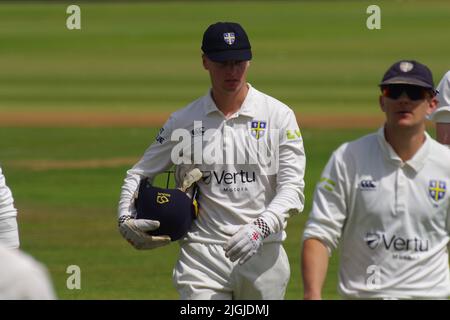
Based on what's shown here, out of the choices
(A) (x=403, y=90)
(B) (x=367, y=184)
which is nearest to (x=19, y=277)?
(B) (x=367, y=184)

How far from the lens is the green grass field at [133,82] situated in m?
16.6

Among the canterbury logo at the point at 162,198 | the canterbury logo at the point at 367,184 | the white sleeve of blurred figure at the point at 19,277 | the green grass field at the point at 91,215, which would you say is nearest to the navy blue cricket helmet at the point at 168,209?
the canterbury logo at the point at 162,198

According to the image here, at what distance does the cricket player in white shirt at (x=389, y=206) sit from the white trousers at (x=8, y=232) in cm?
216

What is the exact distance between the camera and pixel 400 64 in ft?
20.4

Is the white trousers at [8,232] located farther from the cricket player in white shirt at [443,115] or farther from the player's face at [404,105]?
the cricket player in white shirt at [443,115]

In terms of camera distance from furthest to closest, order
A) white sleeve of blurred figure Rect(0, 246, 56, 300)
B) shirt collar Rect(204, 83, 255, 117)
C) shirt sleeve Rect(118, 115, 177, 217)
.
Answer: shirt sleeve Rect(118, 115, 177, 217), shirt collar Rect(204, 83, 255, 117), white sleeve of blurred figure Rect(0, 246, 56, 300)

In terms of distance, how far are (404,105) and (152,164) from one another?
8.93ft

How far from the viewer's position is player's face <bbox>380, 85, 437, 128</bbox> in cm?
605

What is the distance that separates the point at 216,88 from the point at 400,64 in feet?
6.91

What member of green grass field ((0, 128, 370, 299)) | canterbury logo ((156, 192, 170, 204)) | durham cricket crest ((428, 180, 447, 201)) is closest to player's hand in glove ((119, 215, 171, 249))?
canterbury logo ((156, 192, 170, 204))

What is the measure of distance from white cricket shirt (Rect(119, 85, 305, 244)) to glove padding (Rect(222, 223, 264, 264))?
16.4 inches

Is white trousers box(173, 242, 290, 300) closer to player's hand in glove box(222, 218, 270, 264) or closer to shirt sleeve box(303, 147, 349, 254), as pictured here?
player's hand in glove box(222, 218, 270, 264)

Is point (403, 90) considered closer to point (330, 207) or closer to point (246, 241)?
point (330, 207)

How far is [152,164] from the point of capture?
8344 millimetres
